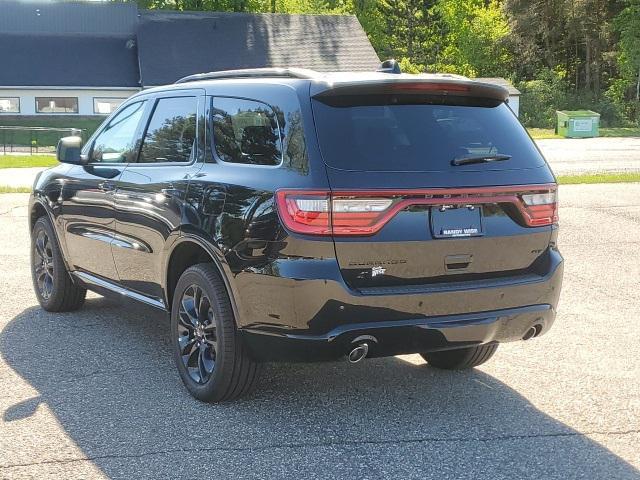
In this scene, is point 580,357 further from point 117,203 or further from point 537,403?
point 117,203

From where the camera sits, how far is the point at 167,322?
6977mm

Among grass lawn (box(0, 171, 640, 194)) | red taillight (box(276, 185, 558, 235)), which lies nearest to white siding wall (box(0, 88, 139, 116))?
grass lawn (box(0, 171, 640, 194))

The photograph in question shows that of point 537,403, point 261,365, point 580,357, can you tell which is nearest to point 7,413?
point 261,365

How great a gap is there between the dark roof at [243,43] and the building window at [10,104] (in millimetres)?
7652

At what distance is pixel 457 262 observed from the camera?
14.4ft

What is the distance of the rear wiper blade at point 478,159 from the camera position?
4.48 meters

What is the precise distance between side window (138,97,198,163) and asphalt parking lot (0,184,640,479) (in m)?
1.37

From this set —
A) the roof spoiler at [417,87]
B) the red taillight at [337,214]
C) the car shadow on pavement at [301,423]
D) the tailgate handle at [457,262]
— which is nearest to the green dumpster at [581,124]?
the car shadow on pavement at [301,423]

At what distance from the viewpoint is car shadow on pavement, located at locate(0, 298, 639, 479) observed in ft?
13.3

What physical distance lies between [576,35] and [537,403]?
6757cm

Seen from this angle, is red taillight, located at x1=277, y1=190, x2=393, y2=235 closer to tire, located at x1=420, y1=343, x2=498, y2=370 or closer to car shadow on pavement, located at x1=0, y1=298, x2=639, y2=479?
car shadow on pavement, located at x1=0, y1=298, x2=639, y2=479

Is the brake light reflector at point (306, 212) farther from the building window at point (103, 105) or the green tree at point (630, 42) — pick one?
the green tree at point (630, 42)

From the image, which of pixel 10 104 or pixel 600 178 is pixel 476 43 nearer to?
pixel 10 104

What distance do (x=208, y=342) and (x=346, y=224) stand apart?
124cm
